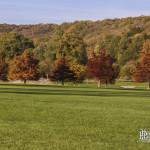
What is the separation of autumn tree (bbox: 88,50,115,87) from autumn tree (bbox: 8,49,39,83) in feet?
39.4

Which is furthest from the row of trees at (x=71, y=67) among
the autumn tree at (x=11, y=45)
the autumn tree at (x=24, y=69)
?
the autumn tree at (x=11, y=45)

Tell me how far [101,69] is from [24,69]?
17.2m

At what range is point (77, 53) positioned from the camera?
131125mm

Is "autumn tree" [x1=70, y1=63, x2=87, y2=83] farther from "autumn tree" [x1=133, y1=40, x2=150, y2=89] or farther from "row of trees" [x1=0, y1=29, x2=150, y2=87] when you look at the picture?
"autumn tree" [x1=133, y1=40, x2=150, y2=89]

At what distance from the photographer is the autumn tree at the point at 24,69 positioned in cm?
10946

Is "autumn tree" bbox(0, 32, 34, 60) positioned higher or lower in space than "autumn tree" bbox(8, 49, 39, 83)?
higher

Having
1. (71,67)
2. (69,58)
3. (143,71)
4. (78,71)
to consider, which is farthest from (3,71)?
(143,71)

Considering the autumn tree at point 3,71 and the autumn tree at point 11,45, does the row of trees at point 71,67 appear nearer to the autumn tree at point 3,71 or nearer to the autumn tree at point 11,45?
the autumn tree at point 3,71

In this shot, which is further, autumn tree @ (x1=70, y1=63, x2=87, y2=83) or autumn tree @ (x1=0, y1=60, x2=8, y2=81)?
autumn tree @ (x1=0, y1=60, x2=8, y2=81)

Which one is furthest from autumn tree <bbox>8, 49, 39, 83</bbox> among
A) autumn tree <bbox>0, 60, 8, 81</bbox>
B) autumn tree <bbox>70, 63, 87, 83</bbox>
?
autumn tree <bbox>70, 63, 87, 83</bbox>

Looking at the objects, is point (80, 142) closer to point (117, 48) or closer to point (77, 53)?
point (77, 53)

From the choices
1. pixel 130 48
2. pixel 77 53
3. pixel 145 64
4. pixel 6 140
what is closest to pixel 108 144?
pixel 6 140

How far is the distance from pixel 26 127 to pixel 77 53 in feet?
369

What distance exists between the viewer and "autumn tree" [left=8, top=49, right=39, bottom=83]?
109 m
